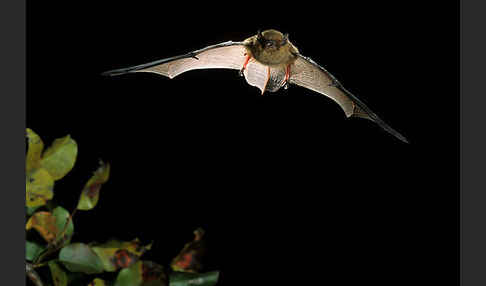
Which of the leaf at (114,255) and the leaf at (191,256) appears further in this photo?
the leaf at (191,256)

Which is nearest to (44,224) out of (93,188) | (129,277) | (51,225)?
(51,225)

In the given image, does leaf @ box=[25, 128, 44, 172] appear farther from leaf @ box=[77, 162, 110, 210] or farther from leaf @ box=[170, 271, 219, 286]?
leaf @ box=[170, 271, 219, 286]

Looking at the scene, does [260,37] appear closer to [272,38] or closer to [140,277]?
[272,38]

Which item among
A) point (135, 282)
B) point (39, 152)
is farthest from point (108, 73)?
point (135, 282)

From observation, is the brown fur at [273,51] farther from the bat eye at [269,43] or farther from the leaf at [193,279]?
the leaf at [193,279]

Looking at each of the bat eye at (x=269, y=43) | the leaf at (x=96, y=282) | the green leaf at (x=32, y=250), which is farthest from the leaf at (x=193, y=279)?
the bat eye at (x=269, y=43)
